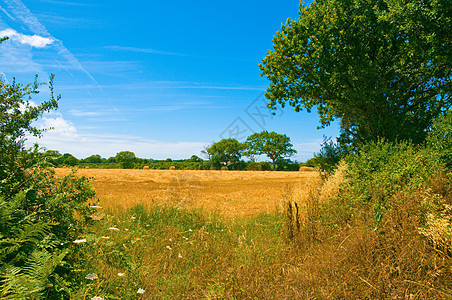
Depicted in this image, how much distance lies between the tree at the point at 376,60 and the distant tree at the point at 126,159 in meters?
44.1

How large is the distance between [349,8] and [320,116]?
23.6ft

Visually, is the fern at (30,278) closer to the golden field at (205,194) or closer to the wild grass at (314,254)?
the wild grass at (314,254)

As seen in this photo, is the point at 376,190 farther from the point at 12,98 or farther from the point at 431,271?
the point at 12,98

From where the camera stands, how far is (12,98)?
353cm

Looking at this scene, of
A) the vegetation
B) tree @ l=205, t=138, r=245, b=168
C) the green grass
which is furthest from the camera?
tree @ l=205, t=138, r=245, b=168

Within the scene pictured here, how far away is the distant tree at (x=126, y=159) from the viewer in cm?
4988

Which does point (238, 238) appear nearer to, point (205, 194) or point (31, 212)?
point (31, 212)

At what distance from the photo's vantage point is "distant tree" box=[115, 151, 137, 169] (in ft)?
164

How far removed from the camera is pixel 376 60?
38.8ft

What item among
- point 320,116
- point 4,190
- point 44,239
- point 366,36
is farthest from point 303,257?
point 320,116

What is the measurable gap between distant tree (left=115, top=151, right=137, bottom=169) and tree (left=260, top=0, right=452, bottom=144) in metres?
44.1

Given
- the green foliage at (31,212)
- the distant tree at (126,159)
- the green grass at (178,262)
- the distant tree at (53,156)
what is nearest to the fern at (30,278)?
the green foliage at (31,212)

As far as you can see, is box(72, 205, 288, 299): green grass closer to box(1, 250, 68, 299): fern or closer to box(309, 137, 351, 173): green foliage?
box(1, 250, 68, 299): fern

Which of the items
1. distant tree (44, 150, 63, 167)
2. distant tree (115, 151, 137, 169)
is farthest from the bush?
distant tree (115, 151, 137, 169)
